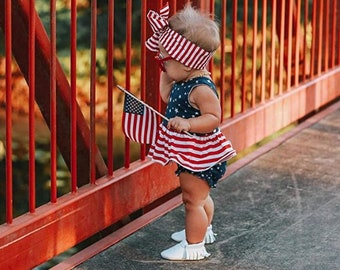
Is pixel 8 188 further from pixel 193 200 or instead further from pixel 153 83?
pixel 153 83

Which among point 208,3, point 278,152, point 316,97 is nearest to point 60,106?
point 208,3

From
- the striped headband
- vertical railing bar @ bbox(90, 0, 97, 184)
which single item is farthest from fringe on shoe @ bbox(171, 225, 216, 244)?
the striped headband

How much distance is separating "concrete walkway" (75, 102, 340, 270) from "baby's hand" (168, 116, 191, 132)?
547 millimetres

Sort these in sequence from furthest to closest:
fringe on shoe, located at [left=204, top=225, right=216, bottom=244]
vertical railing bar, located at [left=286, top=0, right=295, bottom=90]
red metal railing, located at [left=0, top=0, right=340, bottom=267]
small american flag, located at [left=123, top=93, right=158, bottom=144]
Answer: vertical railing bar, located at [left=286, top=0, right=295, bottom=90]
fringe on shoe, located at [left=204, top=225, right=216, bottom=244]
small american flag, located at [left=123, top=93, right=158, bottom=144]
red metal railing, located at [left=0, top=0, right=340, bottom=267]

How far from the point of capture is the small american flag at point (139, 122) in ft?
14.0

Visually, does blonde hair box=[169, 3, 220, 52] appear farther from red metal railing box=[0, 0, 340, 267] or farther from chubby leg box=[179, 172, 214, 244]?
chubby leg box=[179, 172, 214, 244]

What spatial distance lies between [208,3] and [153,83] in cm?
54

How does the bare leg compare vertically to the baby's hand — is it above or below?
below

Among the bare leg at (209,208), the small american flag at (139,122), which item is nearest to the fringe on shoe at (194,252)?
the bare leg at (209,208)

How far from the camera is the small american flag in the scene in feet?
14.0

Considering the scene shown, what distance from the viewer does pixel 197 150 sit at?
4230 mm

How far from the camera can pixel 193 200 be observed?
14.2 ft

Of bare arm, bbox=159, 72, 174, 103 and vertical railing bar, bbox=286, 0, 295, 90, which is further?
vertical railing bar, bbox=286, 0, 295, 90

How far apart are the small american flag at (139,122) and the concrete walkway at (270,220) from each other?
1.54ft
